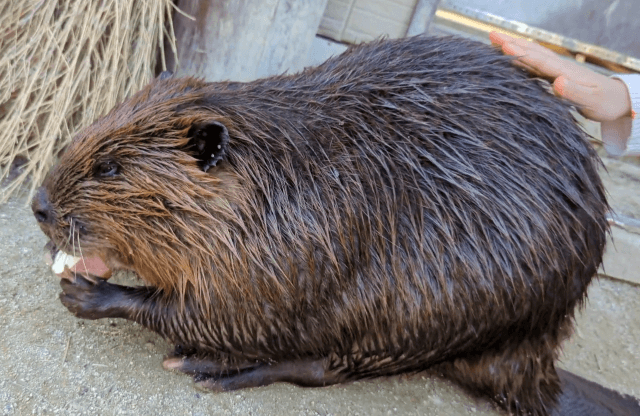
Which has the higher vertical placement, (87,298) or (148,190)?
(148,190)

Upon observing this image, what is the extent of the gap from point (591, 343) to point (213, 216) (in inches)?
75.3

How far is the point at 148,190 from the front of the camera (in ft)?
4.81

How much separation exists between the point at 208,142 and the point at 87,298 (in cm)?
58

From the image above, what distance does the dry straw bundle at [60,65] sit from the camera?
7.29ft

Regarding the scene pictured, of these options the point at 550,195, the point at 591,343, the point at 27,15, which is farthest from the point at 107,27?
the point at 591,343

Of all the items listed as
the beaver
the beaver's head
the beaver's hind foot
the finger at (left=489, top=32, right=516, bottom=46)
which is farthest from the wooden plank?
the beaver's hind foot

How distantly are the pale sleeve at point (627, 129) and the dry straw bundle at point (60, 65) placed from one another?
1.59 metres

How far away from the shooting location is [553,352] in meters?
1.88

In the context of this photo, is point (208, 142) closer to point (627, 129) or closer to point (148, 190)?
point (148, 190)

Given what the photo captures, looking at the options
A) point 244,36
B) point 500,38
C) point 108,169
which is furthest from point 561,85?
point 108,169

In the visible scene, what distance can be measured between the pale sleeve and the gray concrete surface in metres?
0.98

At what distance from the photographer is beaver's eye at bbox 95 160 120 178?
4.87ft

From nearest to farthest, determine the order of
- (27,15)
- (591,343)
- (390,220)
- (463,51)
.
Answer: (390,220)
(463,51)
(27,15)
(591,343)

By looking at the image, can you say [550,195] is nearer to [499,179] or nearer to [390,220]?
[499,179]
